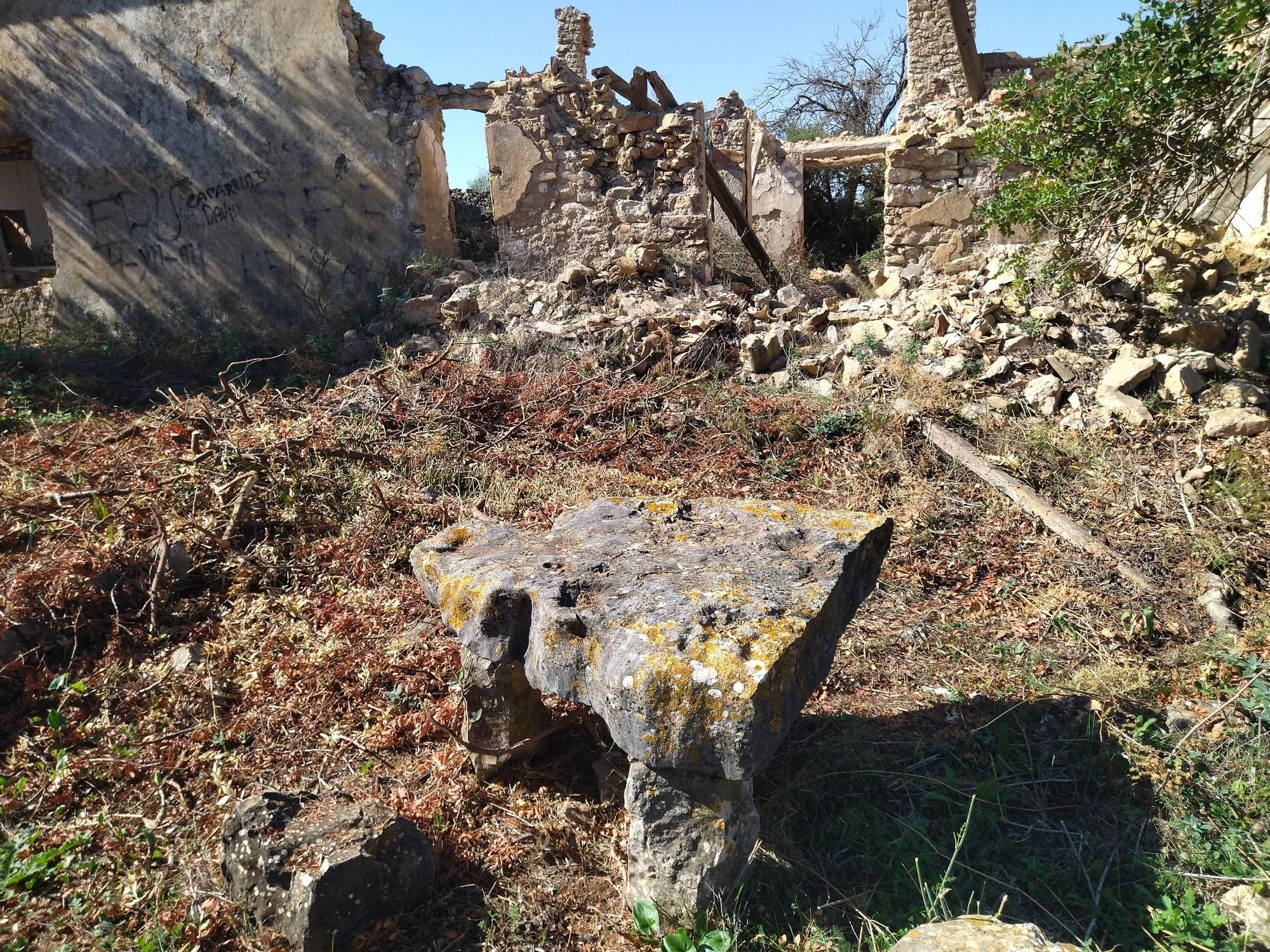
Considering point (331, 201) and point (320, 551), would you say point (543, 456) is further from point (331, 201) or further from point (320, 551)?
point (331, 201)

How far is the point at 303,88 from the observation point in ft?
31.2

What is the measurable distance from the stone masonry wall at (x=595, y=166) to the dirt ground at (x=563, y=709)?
3.35 metres

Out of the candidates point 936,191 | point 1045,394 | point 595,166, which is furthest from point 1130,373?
point 595,166

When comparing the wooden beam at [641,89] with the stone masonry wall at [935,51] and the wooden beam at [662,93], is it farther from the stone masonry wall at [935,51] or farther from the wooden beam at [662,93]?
the stone masonry wall at [935,51]

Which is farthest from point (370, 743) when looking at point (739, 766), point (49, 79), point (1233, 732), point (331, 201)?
point (49, 79)

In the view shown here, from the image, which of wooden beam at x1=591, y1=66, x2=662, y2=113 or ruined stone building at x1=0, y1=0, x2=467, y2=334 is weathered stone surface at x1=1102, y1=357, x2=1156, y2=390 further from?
ruined stone building at x1=0, y1=0, x2=467, y2=334

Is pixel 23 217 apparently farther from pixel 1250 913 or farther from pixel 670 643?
pixel 1250 913

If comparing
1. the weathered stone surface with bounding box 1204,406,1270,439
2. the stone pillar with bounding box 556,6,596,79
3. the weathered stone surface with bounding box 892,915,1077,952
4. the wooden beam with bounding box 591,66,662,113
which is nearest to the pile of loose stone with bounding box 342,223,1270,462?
the weathered stone surface with bounding box 1204,406,1270,439

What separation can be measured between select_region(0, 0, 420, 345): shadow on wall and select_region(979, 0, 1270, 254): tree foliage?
6.43 metres

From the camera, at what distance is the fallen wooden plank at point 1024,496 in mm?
4547

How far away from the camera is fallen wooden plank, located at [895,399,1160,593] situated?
4.55 metres

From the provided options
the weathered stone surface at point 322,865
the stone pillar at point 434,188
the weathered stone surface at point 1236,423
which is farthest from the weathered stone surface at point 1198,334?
the stone pillar at point 434,188

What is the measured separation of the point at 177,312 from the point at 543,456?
21.7 feet

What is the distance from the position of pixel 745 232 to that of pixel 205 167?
251 inches
